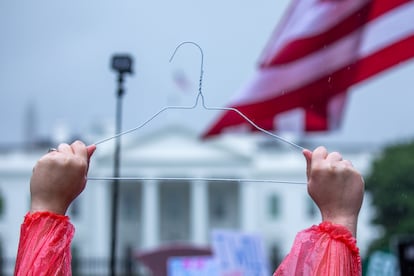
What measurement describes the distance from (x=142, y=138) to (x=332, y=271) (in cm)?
4569

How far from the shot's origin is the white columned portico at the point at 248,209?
47.5m

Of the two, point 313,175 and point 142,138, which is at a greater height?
point 142,138

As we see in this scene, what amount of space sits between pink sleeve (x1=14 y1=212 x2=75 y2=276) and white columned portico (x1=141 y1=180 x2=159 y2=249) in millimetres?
45744

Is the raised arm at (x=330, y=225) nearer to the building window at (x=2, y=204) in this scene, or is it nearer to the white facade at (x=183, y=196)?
the white facade at (x=183, y=196)

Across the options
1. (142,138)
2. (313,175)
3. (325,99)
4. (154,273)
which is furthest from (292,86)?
(142,138)

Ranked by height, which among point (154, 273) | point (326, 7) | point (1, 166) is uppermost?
point (1, 166)

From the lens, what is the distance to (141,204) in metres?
48.5

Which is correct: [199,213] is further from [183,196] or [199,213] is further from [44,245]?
[44,245]

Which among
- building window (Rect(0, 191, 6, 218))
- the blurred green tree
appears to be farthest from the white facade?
the blurred green tree

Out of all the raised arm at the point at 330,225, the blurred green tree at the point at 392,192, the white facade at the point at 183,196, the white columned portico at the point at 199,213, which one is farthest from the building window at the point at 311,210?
the raised arm at the point at 330,225

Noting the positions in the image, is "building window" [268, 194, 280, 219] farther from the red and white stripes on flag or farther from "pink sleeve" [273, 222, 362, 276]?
"pink sleeve" [273, 222, 362, 276]

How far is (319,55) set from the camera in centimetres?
669

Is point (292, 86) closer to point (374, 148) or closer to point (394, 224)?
point (394, 224)

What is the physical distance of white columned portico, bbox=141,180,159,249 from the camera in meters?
47.5
